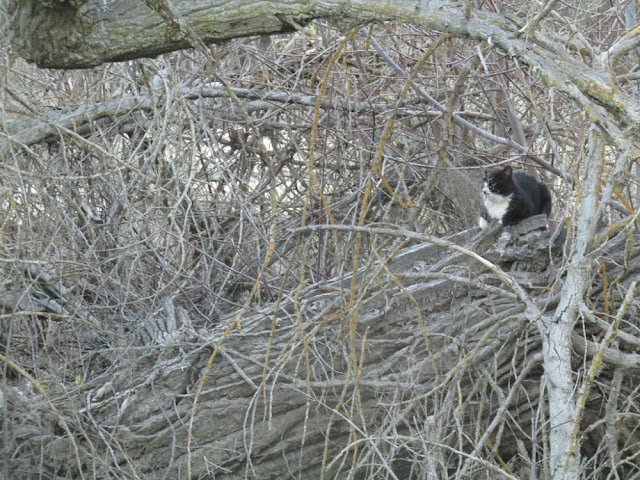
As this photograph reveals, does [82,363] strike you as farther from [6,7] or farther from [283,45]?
[283,45]

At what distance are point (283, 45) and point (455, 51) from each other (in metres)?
1.35

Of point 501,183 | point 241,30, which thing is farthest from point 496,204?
point 241,30

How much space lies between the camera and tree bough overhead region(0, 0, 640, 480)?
3160 millimetres

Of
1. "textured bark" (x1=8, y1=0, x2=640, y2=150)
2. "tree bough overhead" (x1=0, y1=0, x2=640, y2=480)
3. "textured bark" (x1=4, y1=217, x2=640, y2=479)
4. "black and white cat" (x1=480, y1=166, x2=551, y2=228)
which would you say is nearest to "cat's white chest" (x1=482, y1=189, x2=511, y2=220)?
"black and white cat" (x1=480, y1=166, x2=551, y2=228)

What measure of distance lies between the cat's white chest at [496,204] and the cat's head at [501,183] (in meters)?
0.03

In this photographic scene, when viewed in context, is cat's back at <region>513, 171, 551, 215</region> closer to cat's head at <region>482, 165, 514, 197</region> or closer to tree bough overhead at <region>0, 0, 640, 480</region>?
cat's head at <region>482, 165, 514, 197</region>

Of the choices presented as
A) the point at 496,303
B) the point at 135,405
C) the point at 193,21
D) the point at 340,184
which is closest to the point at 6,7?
the point at 193,21

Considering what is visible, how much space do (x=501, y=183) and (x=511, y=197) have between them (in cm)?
17

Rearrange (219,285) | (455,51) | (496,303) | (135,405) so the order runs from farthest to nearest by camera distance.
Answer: (455,51)
(219,285)
(496,303)
(135,405)

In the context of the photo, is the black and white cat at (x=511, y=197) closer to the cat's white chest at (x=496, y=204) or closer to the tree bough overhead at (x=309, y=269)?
the cat's white chest at (x=496, y=204)

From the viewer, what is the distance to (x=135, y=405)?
4.11m

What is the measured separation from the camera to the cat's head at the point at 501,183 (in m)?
5.42

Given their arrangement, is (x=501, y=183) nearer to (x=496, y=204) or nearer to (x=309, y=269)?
(x=496, y=204)

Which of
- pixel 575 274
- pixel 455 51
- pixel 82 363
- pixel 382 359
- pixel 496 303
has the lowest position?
pixel 82 363
